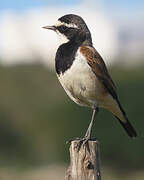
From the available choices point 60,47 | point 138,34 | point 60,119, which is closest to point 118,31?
point 138,34

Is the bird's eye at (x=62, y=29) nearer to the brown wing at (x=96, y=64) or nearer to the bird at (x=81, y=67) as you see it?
the bird at (x=81, y=67)

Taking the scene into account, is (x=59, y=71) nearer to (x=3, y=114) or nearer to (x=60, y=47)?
(x=60, y=47)

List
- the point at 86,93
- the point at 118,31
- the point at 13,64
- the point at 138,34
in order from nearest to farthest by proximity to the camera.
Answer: the point at 86,93, the point at 13,64, the point at 118,31, the point at 138,34

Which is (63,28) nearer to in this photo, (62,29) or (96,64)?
(62,29)

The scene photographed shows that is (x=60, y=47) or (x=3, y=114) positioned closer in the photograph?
(x=60, y=47)

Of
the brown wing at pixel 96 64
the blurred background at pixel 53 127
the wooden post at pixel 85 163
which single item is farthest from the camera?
the blurred background at pixel 53 127

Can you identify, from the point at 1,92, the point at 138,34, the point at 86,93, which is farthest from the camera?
the point at 138,34

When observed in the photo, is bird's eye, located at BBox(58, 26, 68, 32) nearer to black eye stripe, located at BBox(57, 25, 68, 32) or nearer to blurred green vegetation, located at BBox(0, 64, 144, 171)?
black eye stripe, located at BBox(57, 25, 68, 32)

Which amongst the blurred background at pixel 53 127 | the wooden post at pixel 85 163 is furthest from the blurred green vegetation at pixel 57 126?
the wooden post at pixel 85 163

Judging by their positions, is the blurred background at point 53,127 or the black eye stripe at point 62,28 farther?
the blurred background at point 53,127
